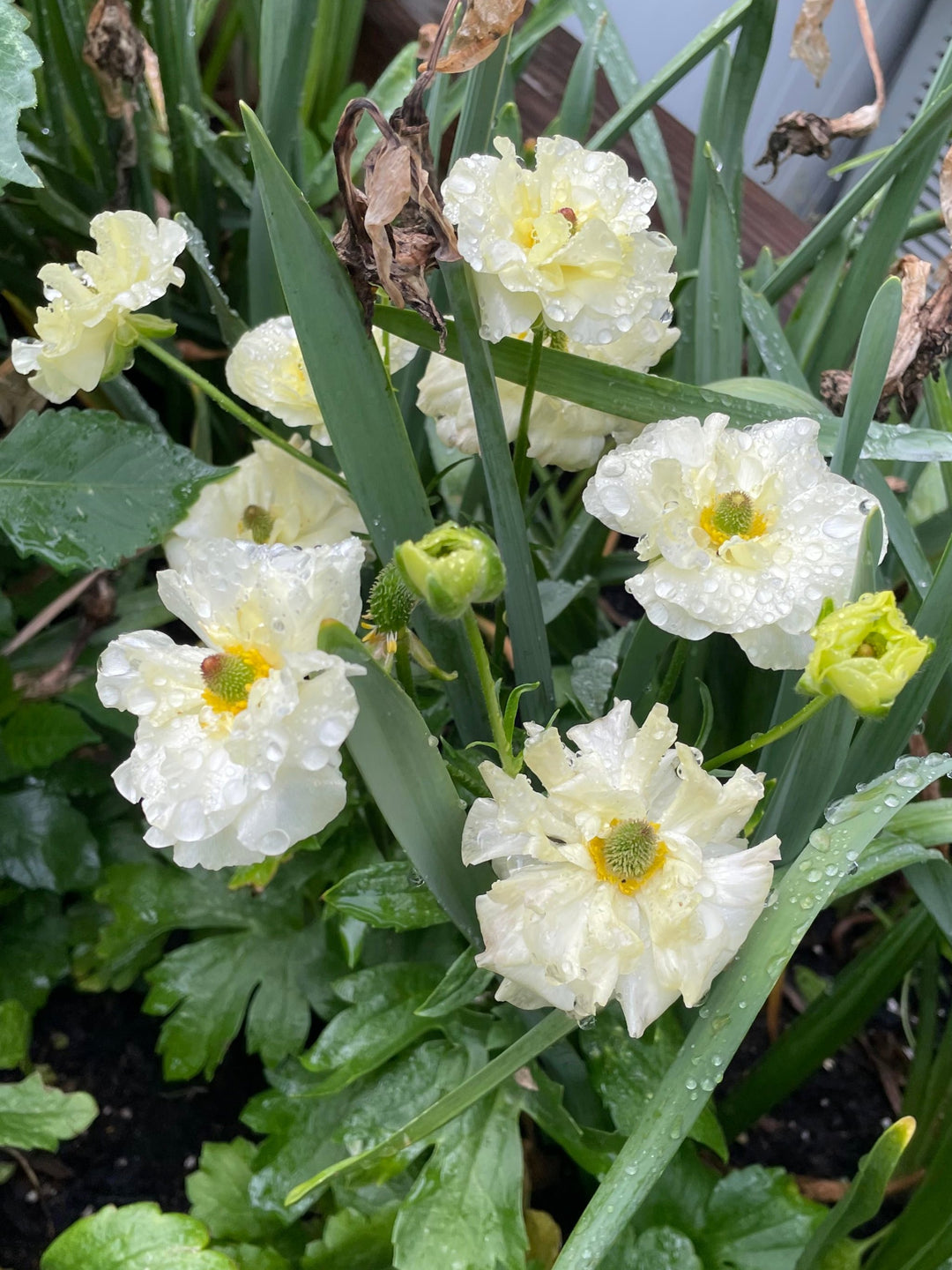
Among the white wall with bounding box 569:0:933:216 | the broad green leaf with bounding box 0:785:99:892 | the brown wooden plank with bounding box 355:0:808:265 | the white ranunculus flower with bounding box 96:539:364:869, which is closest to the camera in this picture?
the white ranunculus flower with bounding box 96:539:364:869

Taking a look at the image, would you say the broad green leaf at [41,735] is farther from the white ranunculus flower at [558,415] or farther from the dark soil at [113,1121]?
the white ranunculus flower at [558,415]

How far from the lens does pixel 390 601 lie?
0.41m

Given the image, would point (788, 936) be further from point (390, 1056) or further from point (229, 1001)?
point (229, 1001)

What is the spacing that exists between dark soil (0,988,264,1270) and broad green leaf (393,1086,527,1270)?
0.30 m

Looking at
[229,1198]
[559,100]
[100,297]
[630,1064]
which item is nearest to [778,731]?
[630,1064]

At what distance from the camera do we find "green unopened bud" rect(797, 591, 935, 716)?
342mm

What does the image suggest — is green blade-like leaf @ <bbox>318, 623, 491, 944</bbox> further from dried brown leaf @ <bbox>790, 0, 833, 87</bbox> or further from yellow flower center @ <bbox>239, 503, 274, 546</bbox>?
dried brown leaf @ <bbox>790, 0, 833, 87</bbox>

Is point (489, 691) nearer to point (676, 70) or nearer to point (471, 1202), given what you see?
point (471, 1202)

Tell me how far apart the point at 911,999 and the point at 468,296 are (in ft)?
2.75

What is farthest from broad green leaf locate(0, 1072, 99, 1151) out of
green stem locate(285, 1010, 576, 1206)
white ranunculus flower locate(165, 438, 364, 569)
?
white ranunculus flower locate(165, 438, 364, 569)

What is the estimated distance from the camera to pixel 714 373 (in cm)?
64

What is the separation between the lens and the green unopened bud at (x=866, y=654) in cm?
34

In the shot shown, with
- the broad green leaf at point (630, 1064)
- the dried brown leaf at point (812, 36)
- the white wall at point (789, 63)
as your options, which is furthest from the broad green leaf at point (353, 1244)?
the white wall at point (789, 63)

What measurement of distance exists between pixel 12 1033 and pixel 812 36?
93cm
